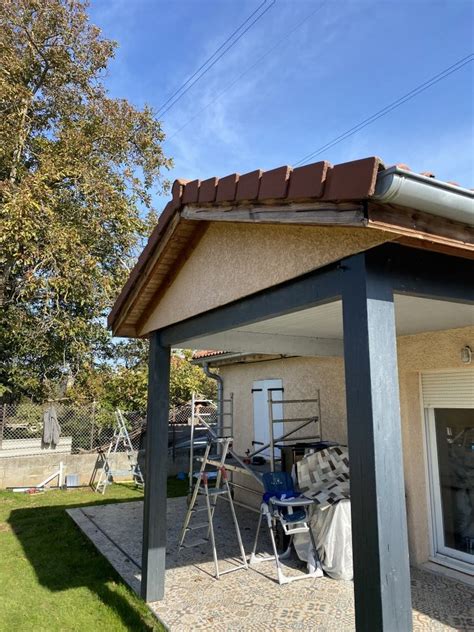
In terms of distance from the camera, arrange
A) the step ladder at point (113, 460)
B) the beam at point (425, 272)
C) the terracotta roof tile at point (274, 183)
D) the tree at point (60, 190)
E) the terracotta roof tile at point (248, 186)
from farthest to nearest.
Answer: the tree at point (60, 190) → the step ladder at point (113, 460) → the terracotta roof tile at point (248, 186) → the terracotta roof tile at point (274, 183) → the beam at point (425, 272)

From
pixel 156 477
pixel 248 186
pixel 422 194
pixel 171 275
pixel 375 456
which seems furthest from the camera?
pixel 156 477

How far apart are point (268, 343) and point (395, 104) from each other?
1297 cm

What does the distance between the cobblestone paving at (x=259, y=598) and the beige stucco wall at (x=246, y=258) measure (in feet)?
12.0

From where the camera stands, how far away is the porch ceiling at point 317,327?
4.57 metres

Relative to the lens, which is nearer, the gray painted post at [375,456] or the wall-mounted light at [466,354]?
the gray painted post at [375,456]

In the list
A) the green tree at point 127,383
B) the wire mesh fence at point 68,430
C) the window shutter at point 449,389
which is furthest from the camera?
the green tree at point 127,383

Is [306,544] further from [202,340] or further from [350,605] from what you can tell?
[202,340]

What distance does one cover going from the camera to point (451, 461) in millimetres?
6777

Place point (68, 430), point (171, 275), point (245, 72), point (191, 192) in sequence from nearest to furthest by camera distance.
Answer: point (191, 192) → point (171, 275) → point (68, 430) → point (245, 72)

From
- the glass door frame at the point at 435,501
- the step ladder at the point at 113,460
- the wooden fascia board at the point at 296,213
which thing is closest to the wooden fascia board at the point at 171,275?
the wooden fascia board at the point at 296,213

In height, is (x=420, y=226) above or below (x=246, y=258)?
below

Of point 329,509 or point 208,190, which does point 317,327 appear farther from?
point 329,509

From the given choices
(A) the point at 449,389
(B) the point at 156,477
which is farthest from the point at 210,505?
(A) the point at 449,389

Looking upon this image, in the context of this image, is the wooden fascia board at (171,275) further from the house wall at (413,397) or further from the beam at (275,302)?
the house wall at (413,397)
